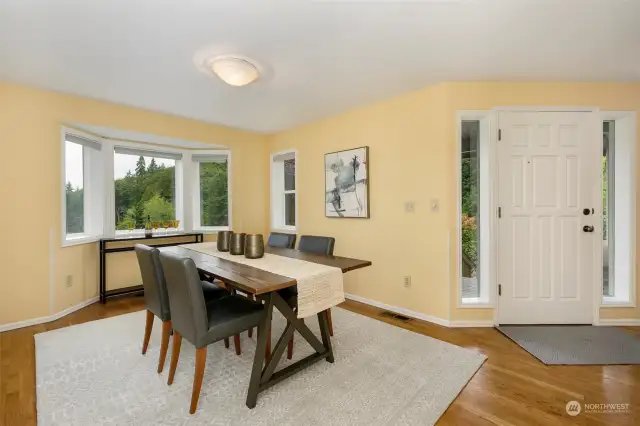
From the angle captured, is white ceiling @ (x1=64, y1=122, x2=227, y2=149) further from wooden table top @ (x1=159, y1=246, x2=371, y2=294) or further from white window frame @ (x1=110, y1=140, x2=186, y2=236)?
wooden table top @ (x1=159, y1=246, x2=371, y2=294)

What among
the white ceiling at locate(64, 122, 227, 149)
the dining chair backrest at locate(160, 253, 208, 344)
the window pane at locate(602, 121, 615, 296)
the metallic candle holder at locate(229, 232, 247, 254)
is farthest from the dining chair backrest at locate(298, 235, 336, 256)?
the window pane at locate(602, 121, 615, 296)

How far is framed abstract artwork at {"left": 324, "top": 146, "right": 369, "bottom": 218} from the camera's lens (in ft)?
11.3

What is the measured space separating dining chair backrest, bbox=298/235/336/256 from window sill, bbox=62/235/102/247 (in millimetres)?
2585

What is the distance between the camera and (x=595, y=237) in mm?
2688

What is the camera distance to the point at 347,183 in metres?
3.62

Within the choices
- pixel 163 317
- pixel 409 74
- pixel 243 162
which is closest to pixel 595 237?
pixel 409 74

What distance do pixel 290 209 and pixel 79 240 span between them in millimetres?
2719

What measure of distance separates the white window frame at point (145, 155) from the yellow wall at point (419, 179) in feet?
7.86

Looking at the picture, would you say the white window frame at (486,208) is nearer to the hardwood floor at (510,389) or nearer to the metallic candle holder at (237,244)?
the hardwood floor at (510,389)

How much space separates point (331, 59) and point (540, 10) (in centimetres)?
137

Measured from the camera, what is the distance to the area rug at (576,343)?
6.99 feet

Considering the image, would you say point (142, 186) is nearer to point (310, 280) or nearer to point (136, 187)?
point (136, 187)

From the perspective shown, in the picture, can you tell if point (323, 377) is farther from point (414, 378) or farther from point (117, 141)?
point (117, 141)

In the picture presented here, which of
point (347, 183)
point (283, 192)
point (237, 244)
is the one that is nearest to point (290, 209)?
point (283, 192)
